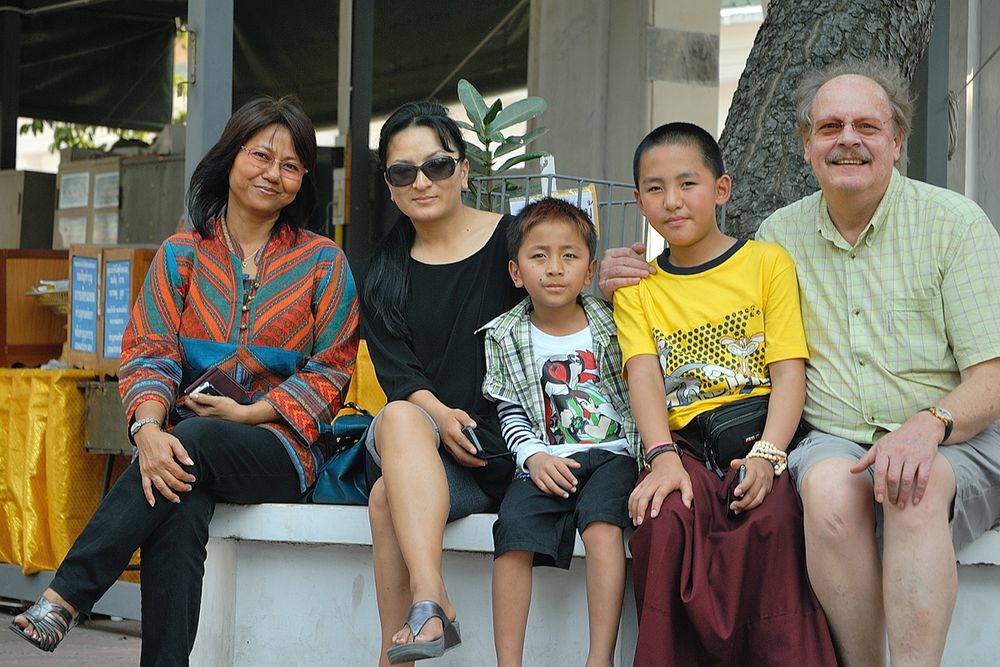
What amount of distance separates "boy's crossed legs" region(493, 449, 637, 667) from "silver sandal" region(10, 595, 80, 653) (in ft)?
3.22

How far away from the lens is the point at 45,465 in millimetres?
4906

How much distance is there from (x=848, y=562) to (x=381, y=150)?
1.57m

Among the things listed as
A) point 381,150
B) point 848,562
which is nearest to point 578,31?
point 381,150

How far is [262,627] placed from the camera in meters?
3.35

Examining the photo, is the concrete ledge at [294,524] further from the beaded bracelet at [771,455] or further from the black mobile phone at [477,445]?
the beaded bracelet at [771,455]

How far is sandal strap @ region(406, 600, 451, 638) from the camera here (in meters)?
2.73

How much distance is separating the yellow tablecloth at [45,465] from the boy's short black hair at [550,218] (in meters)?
2.30

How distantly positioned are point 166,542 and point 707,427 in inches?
50.7

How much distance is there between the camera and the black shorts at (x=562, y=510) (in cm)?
286

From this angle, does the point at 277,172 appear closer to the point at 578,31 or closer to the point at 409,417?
the point at 409,417

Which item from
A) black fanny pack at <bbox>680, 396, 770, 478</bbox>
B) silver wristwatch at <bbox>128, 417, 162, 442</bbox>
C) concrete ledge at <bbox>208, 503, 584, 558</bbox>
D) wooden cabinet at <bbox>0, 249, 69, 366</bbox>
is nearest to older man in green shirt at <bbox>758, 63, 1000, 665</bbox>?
black fanny pack at <bbox>680, 396, 770, 478</bbox>

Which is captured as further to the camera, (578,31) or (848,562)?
(578,31)

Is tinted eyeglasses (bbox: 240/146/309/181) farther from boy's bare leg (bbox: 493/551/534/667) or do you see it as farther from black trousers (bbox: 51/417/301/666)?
boy's bare leg (bbox: 493/551/534/667)

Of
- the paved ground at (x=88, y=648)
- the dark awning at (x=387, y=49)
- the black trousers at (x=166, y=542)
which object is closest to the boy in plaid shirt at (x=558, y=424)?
the black trousers at (x=166, y=542)
